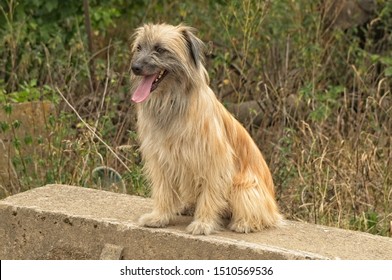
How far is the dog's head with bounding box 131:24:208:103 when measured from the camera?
5.34 metres

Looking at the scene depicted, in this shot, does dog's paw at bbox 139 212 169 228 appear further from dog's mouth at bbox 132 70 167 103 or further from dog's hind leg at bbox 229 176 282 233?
dog's mouth at bbox 132 70 167 103

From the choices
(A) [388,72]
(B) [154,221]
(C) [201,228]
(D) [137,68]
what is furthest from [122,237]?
(A) [388,72]

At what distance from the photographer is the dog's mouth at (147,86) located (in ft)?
17.6

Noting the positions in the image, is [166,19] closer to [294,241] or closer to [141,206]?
[141,206]

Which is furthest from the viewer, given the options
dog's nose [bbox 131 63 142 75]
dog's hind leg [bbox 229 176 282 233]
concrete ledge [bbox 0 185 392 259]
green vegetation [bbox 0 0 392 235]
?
green vegetation [bbox 0 0 392 235]

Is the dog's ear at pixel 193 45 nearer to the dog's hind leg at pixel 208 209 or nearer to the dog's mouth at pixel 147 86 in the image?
the dog's mouth at pixel 147 86

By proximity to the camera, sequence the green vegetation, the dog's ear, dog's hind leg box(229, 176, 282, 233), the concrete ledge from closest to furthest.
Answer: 1. the dog's ear
2. the concrete ledge
3. dog's hind leg box(229, 176, 282, 233)
4. the green vegetation

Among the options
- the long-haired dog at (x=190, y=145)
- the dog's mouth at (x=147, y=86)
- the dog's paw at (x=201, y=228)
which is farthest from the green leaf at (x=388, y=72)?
the dog's mouth at (x=147, y=86)

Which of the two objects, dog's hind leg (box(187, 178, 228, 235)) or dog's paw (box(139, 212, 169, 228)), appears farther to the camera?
dog's paw (box(139, 212, 169, 228))

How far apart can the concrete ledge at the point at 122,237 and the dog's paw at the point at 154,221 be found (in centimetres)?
5

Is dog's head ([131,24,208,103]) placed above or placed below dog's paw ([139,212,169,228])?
above

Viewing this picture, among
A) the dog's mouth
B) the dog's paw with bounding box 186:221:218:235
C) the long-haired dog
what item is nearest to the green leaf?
the long-haired dog

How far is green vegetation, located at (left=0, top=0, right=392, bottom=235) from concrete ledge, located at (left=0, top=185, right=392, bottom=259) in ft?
2.79

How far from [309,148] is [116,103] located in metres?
1.87
